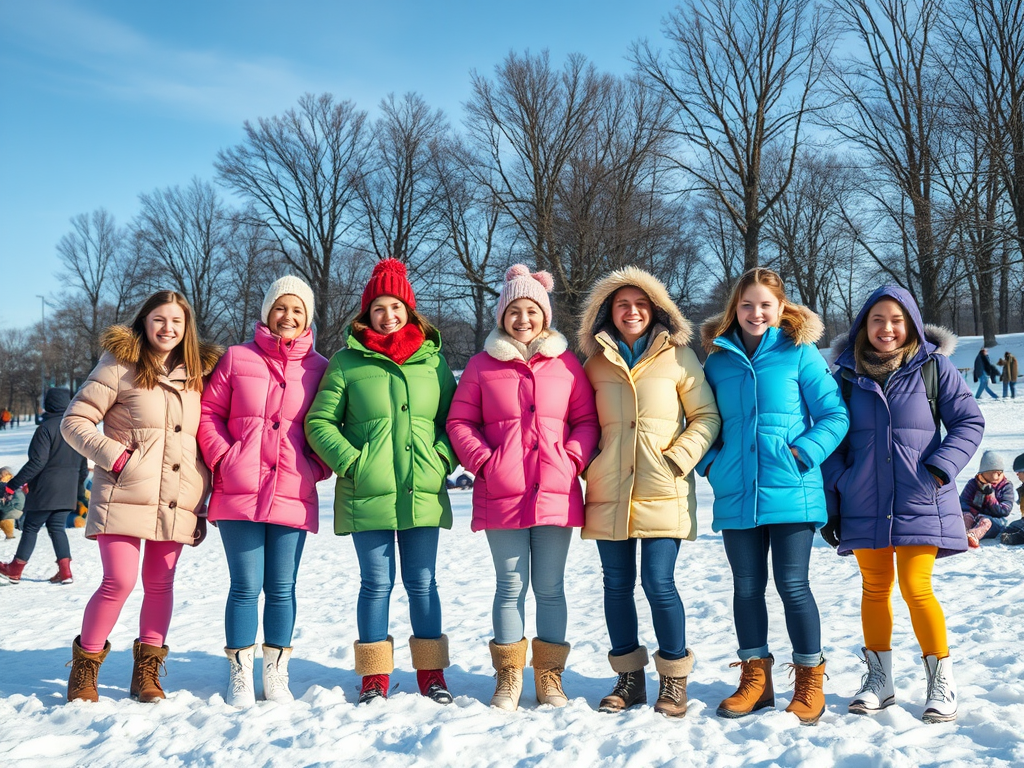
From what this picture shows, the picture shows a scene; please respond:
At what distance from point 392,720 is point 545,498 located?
3.92 ft

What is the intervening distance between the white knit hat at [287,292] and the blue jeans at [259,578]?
1089mm

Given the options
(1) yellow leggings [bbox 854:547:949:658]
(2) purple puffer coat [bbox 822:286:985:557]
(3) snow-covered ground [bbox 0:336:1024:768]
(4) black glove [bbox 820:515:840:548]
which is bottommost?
(3) snow-covered ground [bbox 0:336:1024:768]

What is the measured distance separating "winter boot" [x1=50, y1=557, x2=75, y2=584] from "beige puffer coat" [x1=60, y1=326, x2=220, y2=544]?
4.45 metres

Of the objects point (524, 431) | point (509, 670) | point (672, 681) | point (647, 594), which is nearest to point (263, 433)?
point (524, 431)

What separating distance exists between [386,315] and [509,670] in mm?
1864

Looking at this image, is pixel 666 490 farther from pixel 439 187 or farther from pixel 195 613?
pixel 439 187

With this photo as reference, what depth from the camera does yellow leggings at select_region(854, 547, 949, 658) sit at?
3654 mm

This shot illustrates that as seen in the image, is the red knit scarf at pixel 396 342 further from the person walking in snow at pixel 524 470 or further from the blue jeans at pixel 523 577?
the blue jeans at pixel 523 577

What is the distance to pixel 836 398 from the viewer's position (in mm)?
3793

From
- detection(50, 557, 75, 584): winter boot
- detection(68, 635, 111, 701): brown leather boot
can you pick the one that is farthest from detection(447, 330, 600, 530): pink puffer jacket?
detection(50, 557, 75, 584): winter boot

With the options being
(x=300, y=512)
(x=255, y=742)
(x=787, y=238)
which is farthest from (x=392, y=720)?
(x=787, y=238)

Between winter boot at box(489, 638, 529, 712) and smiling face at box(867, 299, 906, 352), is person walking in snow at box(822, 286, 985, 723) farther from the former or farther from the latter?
winter boot at box(489, 638, 529, 712)

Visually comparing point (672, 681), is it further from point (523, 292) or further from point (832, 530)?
point (523, 292)

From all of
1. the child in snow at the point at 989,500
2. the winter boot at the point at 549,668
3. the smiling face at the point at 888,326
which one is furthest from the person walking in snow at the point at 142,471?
the child in snow at the point at 989,500
